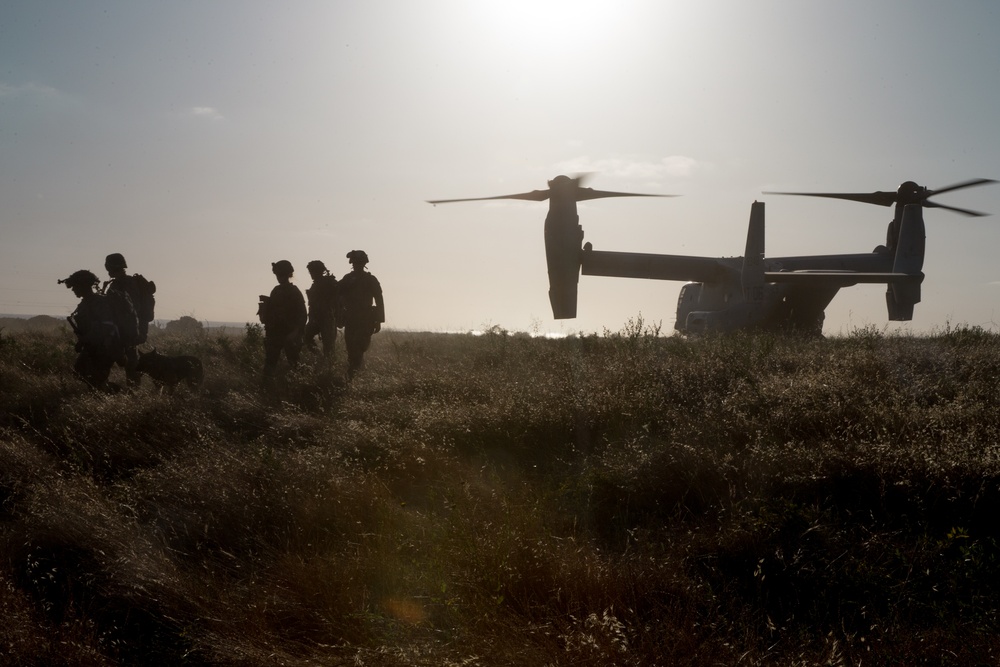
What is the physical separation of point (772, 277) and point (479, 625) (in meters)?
14.1

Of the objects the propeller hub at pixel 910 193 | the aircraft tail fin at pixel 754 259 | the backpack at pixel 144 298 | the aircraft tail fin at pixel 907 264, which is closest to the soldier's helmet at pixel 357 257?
the backpack at pixel 144 298

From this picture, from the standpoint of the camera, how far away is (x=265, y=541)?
5094 millimetres

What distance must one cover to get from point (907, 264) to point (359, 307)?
14.0 m

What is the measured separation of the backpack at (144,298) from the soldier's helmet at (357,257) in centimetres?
362

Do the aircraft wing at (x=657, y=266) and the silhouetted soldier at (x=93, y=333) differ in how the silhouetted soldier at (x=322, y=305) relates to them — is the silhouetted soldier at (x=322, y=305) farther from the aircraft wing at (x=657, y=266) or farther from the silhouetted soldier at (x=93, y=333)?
the aircraft wing at (x=657, y=266)

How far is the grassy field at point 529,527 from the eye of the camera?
3742 millimetres

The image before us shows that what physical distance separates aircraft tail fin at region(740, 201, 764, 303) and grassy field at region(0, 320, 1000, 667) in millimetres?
7278

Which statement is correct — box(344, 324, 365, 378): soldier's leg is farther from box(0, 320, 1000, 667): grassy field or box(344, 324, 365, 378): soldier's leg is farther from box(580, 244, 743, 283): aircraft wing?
box(580, 244, 743, 283): aircraft wing

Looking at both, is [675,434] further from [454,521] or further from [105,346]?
[105,346]

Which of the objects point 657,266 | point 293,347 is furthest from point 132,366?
point 657,266

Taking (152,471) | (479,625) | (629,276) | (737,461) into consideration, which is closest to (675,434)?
(737,461)

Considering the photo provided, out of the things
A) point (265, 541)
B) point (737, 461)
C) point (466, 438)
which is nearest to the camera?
point (265, 541)

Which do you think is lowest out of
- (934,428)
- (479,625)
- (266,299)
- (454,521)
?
(479,625)

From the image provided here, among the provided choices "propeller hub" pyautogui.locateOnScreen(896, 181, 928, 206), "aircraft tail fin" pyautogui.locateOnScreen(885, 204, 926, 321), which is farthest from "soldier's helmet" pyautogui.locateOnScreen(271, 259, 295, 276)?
"propeller hub" pyautogui.locateOnScreen(896, 181, 928, 206)
